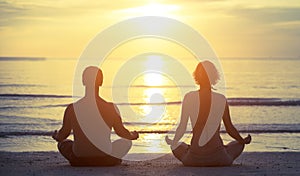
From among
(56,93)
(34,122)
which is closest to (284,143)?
(34,122)

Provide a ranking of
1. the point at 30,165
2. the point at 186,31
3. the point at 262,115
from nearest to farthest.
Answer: the point at 30,165 < the point at 186,31 < the point at 262,115

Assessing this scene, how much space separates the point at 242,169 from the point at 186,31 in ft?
19.5

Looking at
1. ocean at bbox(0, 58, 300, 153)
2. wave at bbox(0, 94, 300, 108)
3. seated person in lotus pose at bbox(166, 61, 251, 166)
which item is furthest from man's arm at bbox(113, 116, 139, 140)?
wave at bbox(0, 94, 300, 108)

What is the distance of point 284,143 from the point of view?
50.6ft

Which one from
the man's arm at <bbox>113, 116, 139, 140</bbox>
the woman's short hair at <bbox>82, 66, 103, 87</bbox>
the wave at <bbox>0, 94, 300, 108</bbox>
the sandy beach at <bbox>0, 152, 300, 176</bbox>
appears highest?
the woman's short hair at <bbox>82, 66, 103, 87</bbox>

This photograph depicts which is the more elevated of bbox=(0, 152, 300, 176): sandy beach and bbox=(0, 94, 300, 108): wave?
bbox=(0, 152, 300, 176): sandy beach

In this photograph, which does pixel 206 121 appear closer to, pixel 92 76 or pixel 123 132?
pixel 123 132

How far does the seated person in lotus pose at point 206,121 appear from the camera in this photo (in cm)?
852

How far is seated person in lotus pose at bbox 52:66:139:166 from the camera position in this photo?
8430mm

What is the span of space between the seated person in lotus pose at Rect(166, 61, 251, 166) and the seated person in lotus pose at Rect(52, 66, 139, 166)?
2.70 feet

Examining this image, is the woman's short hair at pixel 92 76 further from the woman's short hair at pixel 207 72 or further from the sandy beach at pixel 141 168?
the woman's short hair at pixel 207 72

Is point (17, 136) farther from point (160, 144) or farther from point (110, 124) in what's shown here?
point (110, 124)

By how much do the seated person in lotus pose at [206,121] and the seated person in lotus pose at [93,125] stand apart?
824 millimetres

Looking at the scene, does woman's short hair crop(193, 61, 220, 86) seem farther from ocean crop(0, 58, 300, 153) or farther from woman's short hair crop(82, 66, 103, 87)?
ocean crop(0, 58, 300, 153)
